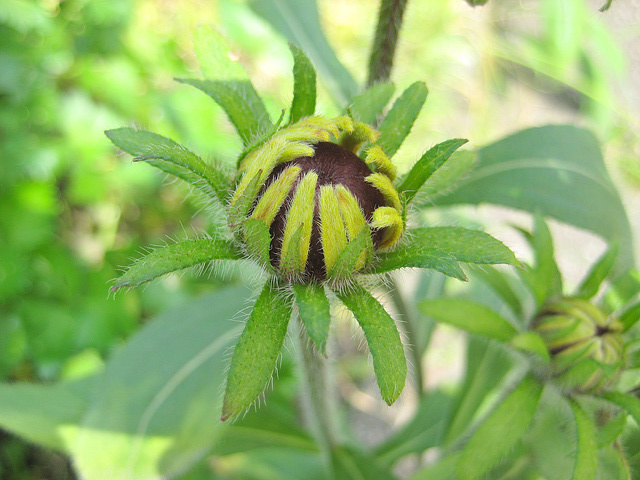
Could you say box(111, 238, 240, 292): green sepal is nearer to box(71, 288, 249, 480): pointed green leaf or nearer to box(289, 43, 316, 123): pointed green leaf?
box(289, 43, 316, 123): pointed green leaf

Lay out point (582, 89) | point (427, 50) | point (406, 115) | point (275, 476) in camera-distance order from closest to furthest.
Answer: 1. point (406, 115)
2. point (275, 476)
3. point (582, 89)
4. point (427, 50)

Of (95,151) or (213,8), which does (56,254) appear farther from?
(213,8)

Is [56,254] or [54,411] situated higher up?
[56,254]

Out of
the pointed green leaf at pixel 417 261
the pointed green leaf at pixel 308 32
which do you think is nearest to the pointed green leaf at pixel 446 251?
the pointed green leaf at pixel 417 261

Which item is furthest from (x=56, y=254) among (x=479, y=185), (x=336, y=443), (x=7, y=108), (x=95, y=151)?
(x=479, y=185)

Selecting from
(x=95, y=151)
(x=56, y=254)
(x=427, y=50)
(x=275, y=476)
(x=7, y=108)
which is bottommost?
(x=275, y=476)

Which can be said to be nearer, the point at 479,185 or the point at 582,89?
the point at 479,185

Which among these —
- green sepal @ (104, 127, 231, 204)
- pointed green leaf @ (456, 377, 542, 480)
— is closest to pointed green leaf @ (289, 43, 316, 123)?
green sepal @ (104, 127, 231, 204)
